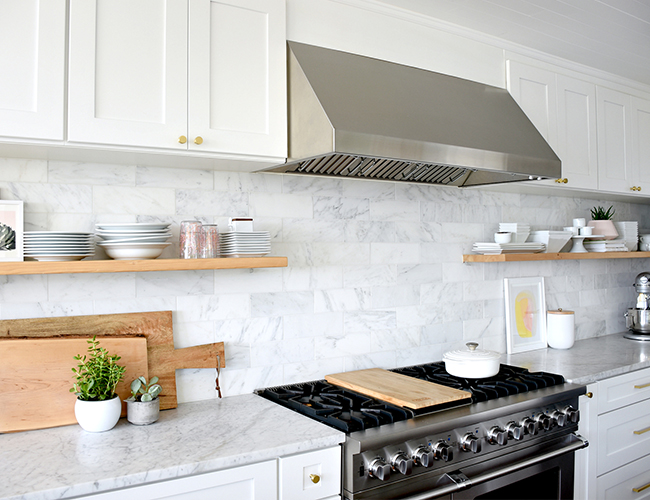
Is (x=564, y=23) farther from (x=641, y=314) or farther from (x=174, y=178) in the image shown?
(x=641, y=314)

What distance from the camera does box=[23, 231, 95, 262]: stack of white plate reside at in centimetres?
172

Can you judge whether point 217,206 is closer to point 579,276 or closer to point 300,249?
point 300,249

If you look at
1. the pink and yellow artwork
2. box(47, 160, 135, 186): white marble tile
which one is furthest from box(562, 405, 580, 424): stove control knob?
box(47, 160, 135, 186): white marble tile

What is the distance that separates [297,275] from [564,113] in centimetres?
180

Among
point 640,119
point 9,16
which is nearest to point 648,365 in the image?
point 640,119

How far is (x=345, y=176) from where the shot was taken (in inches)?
95.2

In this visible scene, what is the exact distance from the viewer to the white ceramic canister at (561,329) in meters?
3.29

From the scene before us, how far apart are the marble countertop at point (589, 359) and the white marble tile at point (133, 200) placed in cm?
195

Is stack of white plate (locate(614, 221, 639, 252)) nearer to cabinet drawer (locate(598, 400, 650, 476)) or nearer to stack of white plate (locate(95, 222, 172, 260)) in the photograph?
cabinet drawer (locate(598, 400, 650, 476))

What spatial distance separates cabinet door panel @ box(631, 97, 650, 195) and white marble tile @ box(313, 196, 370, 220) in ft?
6.47

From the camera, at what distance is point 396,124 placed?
2.03 meters

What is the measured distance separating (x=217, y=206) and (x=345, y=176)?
58cm

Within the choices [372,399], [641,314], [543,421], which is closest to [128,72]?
[372,399]

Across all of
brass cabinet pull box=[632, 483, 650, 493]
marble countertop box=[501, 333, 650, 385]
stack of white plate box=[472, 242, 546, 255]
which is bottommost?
brass cabinet pull box=[632, 483, 650, 493]
